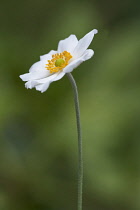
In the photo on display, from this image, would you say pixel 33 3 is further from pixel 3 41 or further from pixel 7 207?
pixel 7 207

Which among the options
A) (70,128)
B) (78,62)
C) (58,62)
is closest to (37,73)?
(58,62)

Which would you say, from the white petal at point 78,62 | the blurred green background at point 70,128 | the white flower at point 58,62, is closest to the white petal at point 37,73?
the white flower at point 58,62

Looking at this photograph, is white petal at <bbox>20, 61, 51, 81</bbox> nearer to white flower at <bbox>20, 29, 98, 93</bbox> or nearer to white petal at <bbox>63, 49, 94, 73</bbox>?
white flower at <bbox>20, 29, 98, 93</bbox>

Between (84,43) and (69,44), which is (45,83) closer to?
(84,43)

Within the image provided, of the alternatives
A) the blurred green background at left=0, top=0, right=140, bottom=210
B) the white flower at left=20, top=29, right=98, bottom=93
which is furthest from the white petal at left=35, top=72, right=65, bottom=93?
the blurred green background at left=0, top=0, right=140, bottom=210

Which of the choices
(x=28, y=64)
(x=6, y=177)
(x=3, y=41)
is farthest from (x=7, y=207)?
(x=3, y=41)

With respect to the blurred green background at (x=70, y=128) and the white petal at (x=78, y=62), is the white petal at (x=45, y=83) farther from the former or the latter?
the blurred green background at (x=70, y=128)
